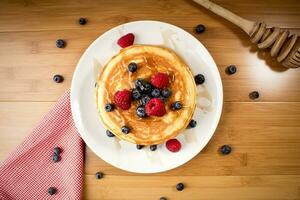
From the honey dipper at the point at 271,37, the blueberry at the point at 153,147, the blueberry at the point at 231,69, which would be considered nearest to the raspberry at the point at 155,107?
the blueberry at the point at 153,147

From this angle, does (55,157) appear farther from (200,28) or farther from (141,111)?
(200,28)

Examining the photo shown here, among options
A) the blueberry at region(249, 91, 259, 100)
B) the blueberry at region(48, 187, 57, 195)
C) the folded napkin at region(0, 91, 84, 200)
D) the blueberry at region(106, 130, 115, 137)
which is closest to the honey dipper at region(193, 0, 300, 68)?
the blueberry at region(249, 91, 259, 100)

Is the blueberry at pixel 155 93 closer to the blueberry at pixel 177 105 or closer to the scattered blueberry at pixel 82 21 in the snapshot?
the blueberry at pixel 177 105

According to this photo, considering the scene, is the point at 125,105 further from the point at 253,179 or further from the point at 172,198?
the point at 253,179

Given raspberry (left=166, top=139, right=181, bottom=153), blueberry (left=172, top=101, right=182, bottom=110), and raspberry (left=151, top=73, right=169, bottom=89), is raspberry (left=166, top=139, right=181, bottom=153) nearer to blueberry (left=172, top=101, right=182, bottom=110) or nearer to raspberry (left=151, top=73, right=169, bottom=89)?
blueberry (left=172, top=101, right=182, bottom=110)

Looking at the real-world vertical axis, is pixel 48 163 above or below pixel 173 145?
below

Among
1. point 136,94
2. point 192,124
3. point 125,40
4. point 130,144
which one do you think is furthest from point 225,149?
point 125,40
